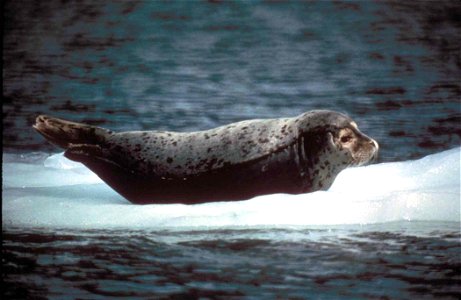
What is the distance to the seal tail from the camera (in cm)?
224

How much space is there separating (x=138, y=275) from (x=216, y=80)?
77 cm

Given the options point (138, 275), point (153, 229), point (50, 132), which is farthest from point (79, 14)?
point (138, 275)

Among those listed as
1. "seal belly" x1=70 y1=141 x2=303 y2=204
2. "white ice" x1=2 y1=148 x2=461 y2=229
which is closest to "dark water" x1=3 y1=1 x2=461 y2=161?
"white ice" x1=2 y1=148 x2=461 y2=229

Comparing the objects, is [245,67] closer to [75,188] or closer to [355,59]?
[355,59]

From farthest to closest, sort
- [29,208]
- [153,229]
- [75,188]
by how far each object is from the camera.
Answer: [75,188] → [29,208] → [153,229]

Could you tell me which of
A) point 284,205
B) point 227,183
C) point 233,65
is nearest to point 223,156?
point 227,183

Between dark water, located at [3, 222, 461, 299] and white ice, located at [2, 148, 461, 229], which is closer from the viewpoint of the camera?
dark water, located at [3, 222, 461, 299]

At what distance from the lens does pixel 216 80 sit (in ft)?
7.91

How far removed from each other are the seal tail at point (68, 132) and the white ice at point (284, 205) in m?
0.14

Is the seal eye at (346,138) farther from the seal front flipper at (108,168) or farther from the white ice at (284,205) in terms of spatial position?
the seal front flipper at (108,168)

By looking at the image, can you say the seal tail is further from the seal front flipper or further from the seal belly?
the seal belly

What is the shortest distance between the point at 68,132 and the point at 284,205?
23.8 inches

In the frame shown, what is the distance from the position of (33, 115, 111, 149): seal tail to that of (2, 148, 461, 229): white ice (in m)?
0.14

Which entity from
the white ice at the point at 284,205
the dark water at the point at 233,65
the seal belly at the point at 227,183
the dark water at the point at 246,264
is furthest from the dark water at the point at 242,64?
the dark water at the point at 246,264
